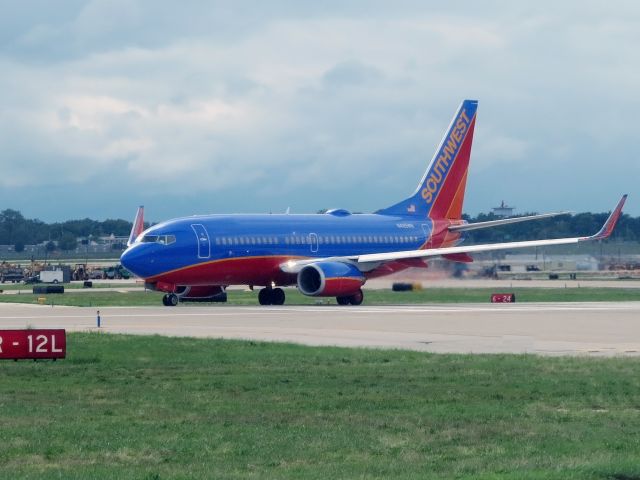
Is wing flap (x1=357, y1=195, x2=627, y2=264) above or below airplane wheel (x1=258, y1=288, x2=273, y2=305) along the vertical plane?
above

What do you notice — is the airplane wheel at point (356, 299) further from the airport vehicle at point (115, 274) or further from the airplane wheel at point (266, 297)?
the airport vehicle at point (115, 274)

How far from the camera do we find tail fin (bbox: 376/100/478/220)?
68.9 m

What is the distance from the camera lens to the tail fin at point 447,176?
226ft

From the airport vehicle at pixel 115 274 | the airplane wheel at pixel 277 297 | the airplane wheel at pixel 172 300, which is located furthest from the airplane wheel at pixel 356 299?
the airport vehicle at pixel 115 274

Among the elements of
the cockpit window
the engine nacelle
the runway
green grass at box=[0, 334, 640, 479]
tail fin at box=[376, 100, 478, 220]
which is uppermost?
tail fin at box=[376, 100, 478, 220]

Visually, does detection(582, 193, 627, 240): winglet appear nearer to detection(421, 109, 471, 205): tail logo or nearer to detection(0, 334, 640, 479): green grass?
detection(421, 109, 471, 205): tail logo

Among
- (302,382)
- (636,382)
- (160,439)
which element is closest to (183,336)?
(302,382)

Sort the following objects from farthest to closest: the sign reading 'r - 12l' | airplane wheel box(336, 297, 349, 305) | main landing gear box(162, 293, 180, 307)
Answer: airplane wheel box(336, 297, 349, 305) < main landing gear box(162, 293, 180, 307) < the sign reading 'r - 12l'

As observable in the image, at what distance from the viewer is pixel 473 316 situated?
152 ft

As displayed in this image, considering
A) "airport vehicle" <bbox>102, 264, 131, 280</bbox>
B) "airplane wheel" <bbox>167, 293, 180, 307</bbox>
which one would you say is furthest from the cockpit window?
"airport vehicle" <bbox>102, 264, 131, 280</bbox>

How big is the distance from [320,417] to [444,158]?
1997 inches

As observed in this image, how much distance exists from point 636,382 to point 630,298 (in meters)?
42.7

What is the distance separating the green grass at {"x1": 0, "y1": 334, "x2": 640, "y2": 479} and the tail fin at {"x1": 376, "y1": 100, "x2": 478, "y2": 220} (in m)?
39.7

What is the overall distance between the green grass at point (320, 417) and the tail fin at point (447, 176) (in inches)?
1563
